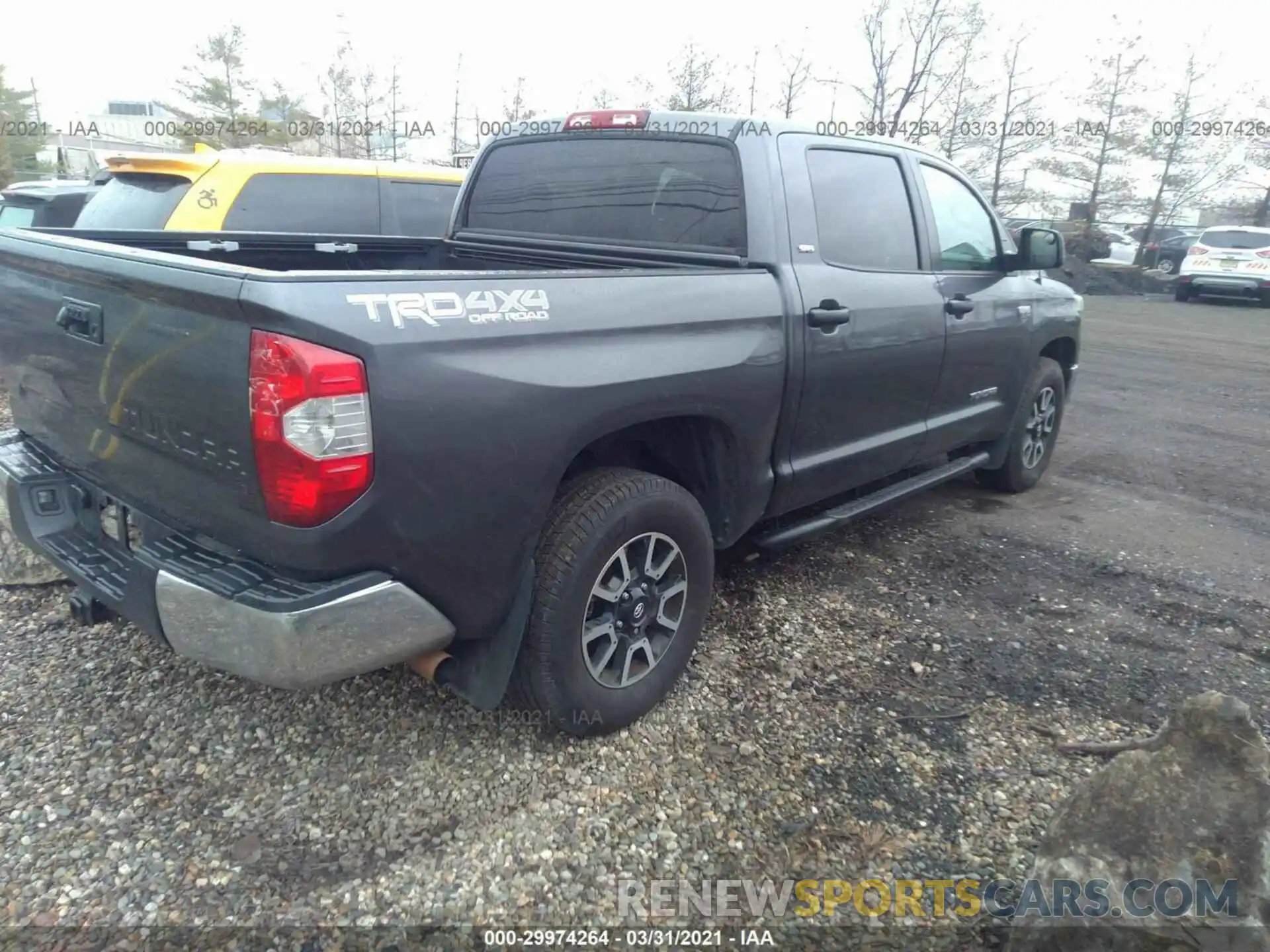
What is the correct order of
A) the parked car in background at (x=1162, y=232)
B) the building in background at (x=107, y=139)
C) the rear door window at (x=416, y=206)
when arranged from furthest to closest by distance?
the parked car in background at (x=1162, y=232)
the building in background at (x=107, y=139)
the rear door window at (x=416, y=206)

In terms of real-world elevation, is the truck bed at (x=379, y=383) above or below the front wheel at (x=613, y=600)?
above

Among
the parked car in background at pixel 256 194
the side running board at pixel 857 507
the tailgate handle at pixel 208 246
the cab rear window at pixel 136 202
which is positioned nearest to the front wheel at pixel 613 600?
the side running board at pixel 857 507

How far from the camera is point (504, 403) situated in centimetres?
225

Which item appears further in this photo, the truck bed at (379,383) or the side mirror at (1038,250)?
the side mirror at (1038,250)

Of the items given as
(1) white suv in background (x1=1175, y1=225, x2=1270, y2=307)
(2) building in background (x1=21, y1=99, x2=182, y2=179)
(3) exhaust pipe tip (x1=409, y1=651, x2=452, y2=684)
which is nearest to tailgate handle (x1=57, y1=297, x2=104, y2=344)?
(3) exhaust pipe tip (x1=409, y1=651, x2=452, y2=684)

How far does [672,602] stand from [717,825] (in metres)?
0.76

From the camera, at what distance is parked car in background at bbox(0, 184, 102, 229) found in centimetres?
728

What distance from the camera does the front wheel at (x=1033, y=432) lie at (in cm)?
509

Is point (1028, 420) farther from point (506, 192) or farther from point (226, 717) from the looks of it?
point (226, 717)

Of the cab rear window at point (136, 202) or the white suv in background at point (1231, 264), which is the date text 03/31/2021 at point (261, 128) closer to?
the cab rear window at point (136, 202)

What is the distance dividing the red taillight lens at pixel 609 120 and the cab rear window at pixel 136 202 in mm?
2845

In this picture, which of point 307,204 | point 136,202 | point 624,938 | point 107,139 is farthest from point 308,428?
point 107,139

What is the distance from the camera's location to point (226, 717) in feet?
9.44

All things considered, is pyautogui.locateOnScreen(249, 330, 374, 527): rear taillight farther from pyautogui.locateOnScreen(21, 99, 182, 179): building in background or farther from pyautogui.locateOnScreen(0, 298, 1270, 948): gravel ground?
pyautogui.locateOnScreen(21, 99, 182, 179): building in background
